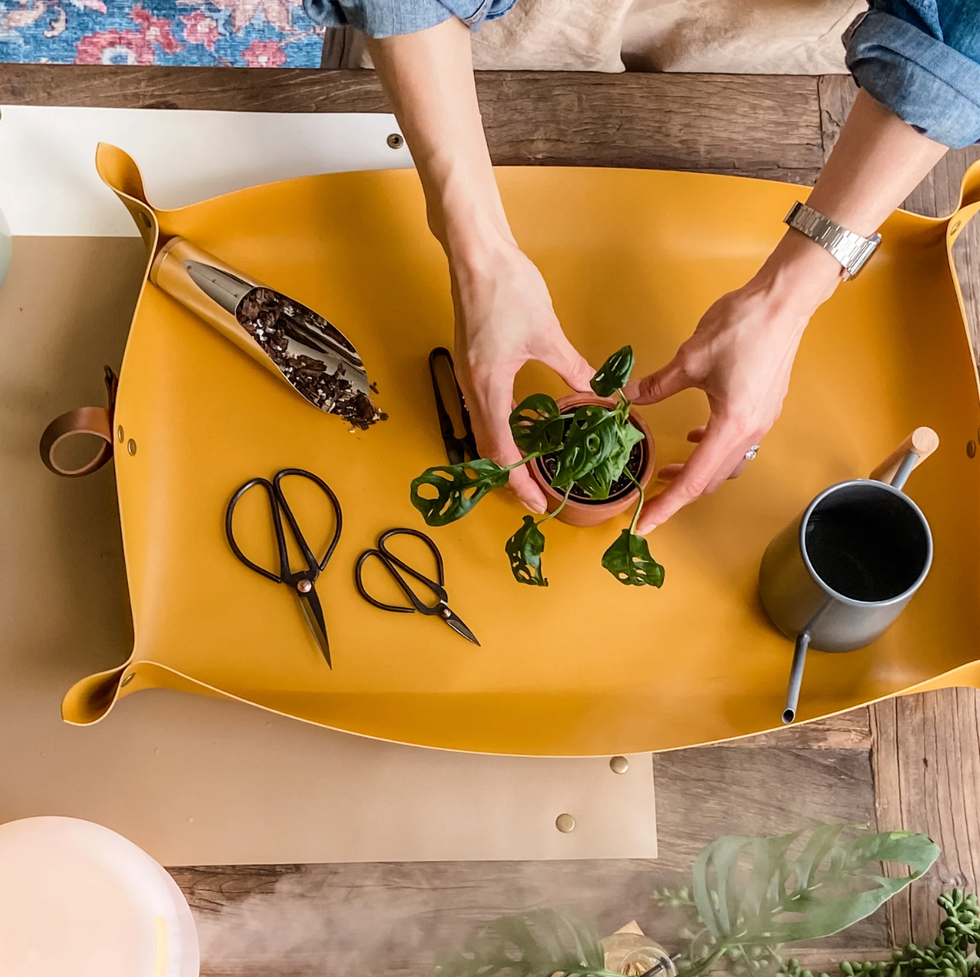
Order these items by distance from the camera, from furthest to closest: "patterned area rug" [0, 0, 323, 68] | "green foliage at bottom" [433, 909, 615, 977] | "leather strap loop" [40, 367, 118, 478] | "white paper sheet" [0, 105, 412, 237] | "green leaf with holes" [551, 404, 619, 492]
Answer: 1. "patterned area rug" [0, 0, 323, 68]
2. "white paper sheet" [0, 105, 412, 237]
3. "leather strap loop" [40, 367, 118, 478]
4. "green leaf with holes" [551, 404, 619, 492]
5. "green foliage at bottom" [433, 909, 615, 977]

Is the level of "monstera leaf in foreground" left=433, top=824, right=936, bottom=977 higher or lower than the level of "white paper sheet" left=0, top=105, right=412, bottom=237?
lower

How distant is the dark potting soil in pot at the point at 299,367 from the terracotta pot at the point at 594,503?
0.15 m

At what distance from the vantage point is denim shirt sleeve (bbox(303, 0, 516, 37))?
1.78 ft

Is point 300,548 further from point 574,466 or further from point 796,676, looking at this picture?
point 796,676

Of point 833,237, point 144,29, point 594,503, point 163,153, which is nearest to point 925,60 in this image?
point 833,237

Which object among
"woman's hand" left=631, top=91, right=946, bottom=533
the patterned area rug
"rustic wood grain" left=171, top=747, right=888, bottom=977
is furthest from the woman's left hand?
the patterned area rug

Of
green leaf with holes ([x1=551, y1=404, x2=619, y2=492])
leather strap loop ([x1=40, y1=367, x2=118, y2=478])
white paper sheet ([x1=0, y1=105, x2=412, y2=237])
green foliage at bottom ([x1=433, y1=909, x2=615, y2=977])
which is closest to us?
green foliage at bottom ([x1=433, y1=909, x2=615, y2=977])

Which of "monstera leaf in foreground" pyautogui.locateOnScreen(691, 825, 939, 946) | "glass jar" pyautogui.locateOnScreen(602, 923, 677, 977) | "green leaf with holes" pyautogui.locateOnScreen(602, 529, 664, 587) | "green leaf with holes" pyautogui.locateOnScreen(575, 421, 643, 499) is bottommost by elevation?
"glass jar" pyautogui.locateOnScreen(602, 923, 677, 977)

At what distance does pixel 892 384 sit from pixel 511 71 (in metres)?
0.42

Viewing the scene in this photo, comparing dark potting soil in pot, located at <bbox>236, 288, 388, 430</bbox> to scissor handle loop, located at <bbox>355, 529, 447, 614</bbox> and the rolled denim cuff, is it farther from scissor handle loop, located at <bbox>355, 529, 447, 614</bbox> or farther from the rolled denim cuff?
the rolled denim cuff

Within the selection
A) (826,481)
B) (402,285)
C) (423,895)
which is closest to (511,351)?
(402,285)

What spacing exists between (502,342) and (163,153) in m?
0.37

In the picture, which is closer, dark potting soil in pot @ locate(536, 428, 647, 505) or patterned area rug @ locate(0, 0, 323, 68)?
dark potting soil in pot @ locate(536, 428, 647, 505)

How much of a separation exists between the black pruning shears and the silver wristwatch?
0.89ft
